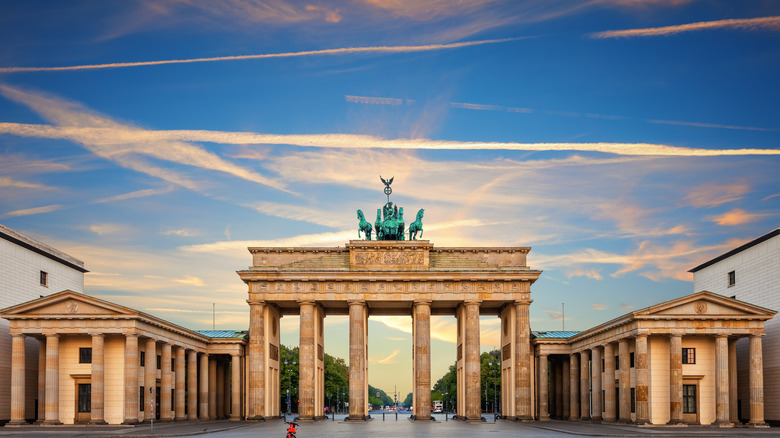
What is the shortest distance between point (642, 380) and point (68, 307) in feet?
153

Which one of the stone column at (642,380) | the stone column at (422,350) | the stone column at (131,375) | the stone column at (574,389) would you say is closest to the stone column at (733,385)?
the stone column at (642,380)

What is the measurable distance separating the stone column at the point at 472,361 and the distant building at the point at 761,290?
24588 mm

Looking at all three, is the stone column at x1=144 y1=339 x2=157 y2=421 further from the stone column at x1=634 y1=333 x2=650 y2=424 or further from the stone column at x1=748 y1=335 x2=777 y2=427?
the stone column at x1=748 y1=335 x2=777 y2=427

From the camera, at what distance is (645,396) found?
66.1 m

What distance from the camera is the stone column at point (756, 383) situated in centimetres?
6500

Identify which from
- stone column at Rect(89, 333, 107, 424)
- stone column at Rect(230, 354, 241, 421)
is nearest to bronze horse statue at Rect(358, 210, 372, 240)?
stone column at Rect(230, 354, 241, 421)

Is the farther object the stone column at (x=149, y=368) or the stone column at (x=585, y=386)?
the stone column at (x=585, y=386)

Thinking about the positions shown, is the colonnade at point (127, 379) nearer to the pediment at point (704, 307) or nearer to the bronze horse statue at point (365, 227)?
the bronze horse statue at point (365, 227)

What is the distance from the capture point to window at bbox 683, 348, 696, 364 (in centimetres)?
6806

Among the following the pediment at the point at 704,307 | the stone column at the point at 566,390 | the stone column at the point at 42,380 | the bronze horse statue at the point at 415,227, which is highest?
the bronze horse statue at the point at 415,227

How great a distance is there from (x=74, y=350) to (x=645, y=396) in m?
47.0

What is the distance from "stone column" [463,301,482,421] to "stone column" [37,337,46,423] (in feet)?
131

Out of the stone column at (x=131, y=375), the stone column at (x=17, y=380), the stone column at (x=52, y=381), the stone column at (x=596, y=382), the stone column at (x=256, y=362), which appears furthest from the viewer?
the stone column at (x=256, y=362)

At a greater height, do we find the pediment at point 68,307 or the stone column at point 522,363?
the pediment at point 68,307
